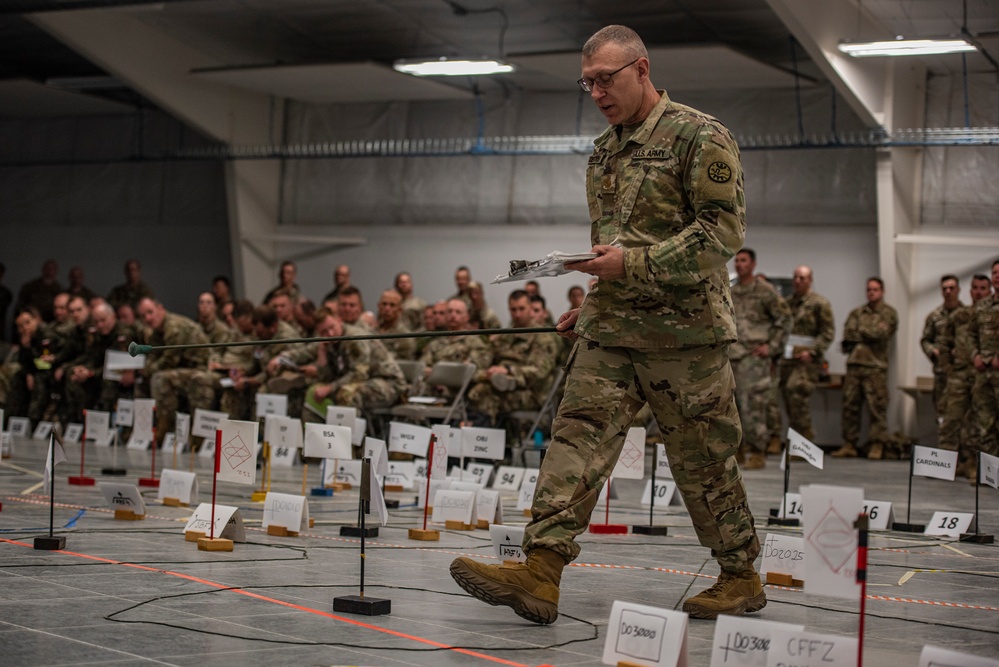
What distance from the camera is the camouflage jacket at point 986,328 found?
11078 mm

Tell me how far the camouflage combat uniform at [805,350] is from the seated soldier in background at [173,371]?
584 cm

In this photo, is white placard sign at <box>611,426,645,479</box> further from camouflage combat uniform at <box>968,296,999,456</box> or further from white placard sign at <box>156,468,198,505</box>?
camouflage combat uniform at <box>968,296,999,456</box>

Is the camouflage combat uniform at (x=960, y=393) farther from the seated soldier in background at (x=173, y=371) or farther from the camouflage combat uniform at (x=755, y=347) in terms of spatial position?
the seated soldier in background at (x=173, y=371)

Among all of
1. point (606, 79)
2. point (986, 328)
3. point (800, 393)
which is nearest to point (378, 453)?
point (606, 79)

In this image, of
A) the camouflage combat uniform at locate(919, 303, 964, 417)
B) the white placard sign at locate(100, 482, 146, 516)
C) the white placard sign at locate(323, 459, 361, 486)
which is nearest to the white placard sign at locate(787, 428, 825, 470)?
the white placard sign at locate(323, 459, 361, 486)

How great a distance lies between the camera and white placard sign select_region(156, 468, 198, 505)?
7.04m

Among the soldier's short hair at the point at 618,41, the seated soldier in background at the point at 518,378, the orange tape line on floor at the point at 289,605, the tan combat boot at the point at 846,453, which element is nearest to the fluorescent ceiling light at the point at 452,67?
the seated soldier in background at the point at 518,378

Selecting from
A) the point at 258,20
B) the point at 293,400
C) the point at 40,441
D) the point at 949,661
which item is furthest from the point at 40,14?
the point at 949,661

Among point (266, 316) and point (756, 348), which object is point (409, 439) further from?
point (756, 348)

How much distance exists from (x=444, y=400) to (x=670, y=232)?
23.2 ft

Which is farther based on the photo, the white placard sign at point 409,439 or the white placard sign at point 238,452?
the white placard sign at point 409,439

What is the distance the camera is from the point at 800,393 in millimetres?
13609

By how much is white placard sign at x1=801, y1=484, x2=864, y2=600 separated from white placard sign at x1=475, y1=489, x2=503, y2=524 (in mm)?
3751

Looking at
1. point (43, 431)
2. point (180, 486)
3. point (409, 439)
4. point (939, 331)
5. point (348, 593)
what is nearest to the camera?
point (348, 593)
